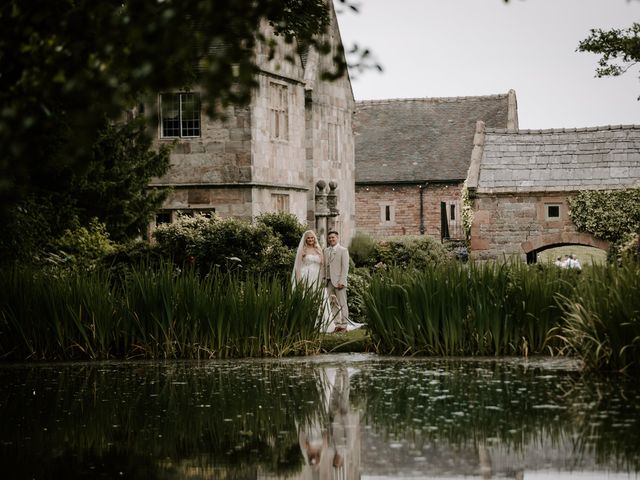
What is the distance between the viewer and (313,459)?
9.36 metres

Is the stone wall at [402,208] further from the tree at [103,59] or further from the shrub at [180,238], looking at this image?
the tree at [103,59]

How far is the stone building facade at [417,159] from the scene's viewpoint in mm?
49406

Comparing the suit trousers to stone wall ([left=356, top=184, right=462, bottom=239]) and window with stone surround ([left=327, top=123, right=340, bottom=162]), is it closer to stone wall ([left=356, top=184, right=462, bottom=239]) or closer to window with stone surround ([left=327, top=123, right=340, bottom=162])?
window with stone surround ([left=327, top=123, right=340, bottom=162])

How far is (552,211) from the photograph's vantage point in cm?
2694

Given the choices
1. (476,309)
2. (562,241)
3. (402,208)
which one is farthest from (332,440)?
(402,208)

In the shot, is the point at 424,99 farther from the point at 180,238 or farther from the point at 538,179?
the point at 180,238

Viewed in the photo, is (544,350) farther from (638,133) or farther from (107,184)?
(638,133)

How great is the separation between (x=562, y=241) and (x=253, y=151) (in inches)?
333

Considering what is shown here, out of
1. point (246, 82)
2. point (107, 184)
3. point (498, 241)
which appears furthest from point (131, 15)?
point (498, 241)

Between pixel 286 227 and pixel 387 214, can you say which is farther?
pixel 387 214

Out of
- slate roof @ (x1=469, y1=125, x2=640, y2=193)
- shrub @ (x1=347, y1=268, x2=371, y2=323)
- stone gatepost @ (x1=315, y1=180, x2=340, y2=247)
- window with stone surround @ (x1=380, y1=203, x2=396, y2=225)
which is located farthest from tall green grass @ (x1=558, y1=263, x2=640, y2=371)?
window with stone surround @ (x1=380, y1=203, x2=396, y2=225)

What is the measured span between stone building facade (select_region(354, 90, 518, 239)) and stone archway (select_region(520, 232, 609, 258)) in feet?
63.9

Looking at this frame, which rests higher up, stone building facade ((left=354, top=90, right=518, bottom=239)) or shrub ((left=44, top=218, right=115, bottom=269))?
stone building facade ((left=354, top=90, right=518, bottom=239))

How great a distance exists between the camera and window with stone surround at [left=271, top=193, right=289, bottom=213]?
31595 mm
